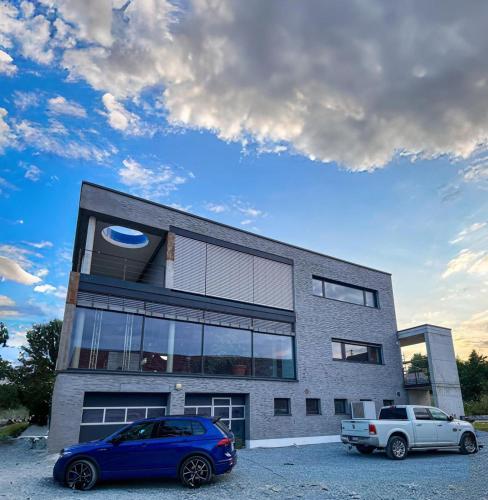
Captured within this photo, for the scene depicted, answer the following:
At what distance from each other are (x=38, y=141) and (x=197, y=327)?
30.6 feet

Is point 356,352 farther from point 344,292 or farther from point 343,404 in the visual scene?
point 344,292

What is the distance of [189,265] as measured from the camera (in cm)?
1730

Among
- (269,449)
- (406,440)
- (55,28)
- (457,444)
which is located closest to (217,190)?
(55,28)

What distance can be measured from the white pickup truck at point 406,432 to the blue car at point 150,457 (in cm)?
590

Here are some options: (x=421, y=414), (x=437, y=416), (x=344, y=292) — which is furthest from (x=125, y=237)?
(x=437, y=416)

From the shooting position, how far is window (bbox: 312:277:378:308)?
22.0m

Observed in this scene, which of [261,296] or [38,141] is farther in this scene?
[261,296]

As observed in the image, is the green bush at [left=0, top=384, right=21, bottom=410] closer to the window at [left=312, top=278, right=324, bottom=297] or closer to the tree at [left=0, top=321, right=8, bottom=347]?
the tree at [left=0, top=321, right=8, bottom=347]

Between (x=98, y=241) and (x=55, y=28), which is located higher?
(x=55, y=28)

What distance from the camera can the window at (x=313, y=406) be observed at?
62.6ft

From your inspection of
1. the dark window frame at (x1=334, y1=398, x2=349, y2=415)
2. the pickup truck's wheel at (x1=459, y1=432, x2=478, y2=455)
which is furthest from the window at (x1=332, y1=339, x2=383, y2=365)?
the pickup truck's wheel at (x1=459, y1=432, x2=478, y2=455)

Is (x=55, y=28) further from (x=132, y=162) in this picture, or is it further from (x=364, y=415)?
(x=364, y=415)

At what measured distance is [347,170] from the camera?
61.4 feet

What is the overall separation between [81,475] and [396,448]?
940 cm
